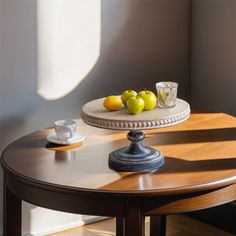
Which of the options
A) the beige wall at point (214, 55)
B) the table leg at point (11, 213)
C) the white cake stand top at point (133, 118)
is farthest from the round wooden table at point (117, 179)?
the beige wall at point (214, 55)

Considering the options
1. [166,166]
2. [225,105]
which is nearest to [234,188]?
[166,166]

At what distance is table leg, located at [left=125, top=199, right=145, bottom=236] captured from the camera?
5.46 feet

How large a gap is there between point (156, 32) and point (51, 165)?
121 cm

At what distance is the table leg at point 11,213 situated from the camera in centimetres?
195

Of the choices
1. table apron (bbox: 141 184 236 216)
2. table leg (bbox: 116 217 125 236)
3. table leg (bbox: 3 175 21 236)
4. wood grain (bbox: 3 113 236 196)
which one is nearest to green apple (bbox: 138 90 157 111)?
wood grain (bbox: 3 113 236 196)

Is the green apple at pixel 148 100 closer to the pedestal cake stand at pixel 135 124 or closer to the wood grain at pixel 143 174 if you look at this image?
the pedestal cake stand at pixel 135 124

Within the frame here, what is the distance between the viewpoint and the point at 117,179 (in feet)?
5.80

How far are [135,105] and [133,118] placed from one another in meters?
0.06

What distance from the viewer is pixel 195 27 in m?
2.96

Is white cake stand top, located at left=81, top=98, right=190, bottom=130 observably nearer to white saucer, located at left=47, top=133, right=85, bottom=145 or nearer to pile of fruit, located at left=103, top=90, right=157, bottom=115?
pile of fruit, located at left=103, top=90, right=157, bottom=115

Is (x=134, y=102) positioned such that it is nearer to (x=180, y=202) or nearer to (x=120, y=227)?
(x=180, y=202)

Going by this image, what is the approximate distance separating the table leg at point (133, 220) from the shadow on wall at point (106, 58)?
0.99 meters

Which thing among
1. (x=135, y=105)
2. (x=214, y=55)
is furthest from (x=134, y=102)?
(x=214, y=55)

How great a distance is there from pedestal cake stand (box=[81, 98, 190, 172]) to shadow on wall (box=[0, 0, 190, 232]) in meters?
0.60
